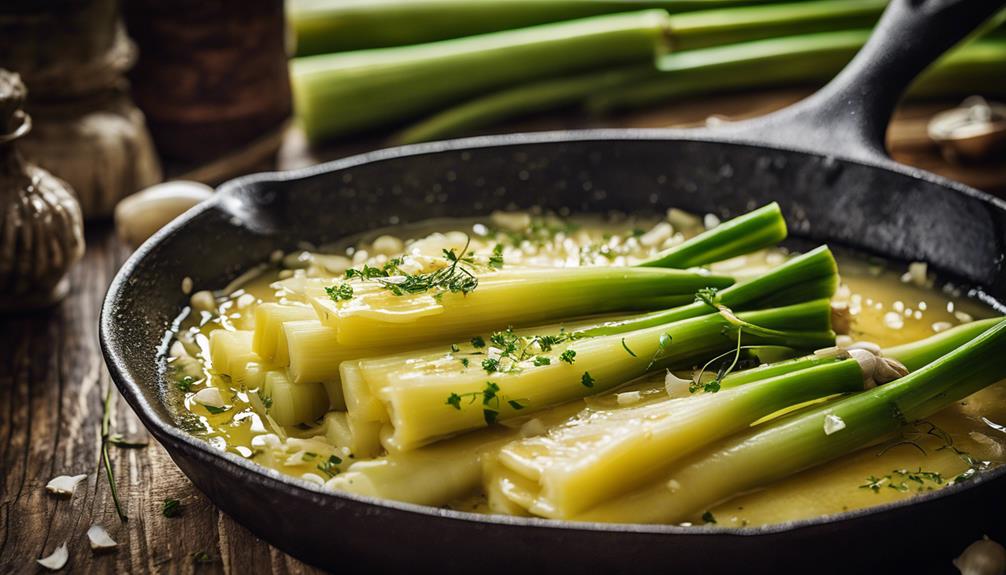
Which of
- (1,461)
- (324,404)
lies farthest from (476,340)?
(1,461)

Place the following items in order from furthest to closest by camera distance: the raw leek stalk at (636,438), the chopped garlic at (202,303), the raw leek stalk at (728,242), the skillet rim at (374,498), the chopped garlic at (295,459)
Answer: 1. the chopped garlic at (202,303)
2. the raw leek stalk at (728,242)
3. the chopped garlic at (295,459)
4. the raw leek stalk at (636,438)
5. the skillet rim at (374,498)

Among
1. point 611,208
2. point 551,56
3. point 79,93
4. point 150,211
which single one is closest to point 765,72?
point 551,56

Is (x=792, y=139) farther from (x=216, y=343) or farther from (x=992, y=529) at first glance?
(x=216, y=343)

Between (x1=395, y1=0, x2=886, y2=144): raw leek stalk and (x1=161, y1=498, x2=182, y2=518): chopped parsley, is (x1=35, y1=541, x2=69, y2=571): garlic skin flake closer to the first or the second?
(x1=161, y1=498, x2=182, y2=518): chopped parsley

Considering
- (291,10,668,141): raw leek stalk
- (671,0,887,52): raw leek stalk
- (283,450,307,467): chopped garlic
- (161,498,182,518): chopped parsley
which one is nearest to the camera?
(283,450,307,467): chopped garlic

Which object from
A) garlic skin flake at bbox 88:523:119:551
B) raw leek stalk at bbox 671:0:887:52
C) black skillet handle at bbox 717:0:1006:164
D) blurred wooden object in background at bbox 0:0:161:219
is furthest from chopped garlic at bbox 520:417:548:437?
raw leek stalk at bbox 671:0:887:52

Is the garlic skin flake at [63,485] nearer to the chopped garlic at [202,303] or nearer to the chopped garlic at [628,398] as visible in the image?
the chopped garlic at [202,303]

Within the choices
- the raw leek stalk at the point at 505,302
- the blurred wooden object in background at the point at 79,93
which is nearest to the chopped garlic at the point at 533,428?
the raw leek stalk at the point at 505,302
